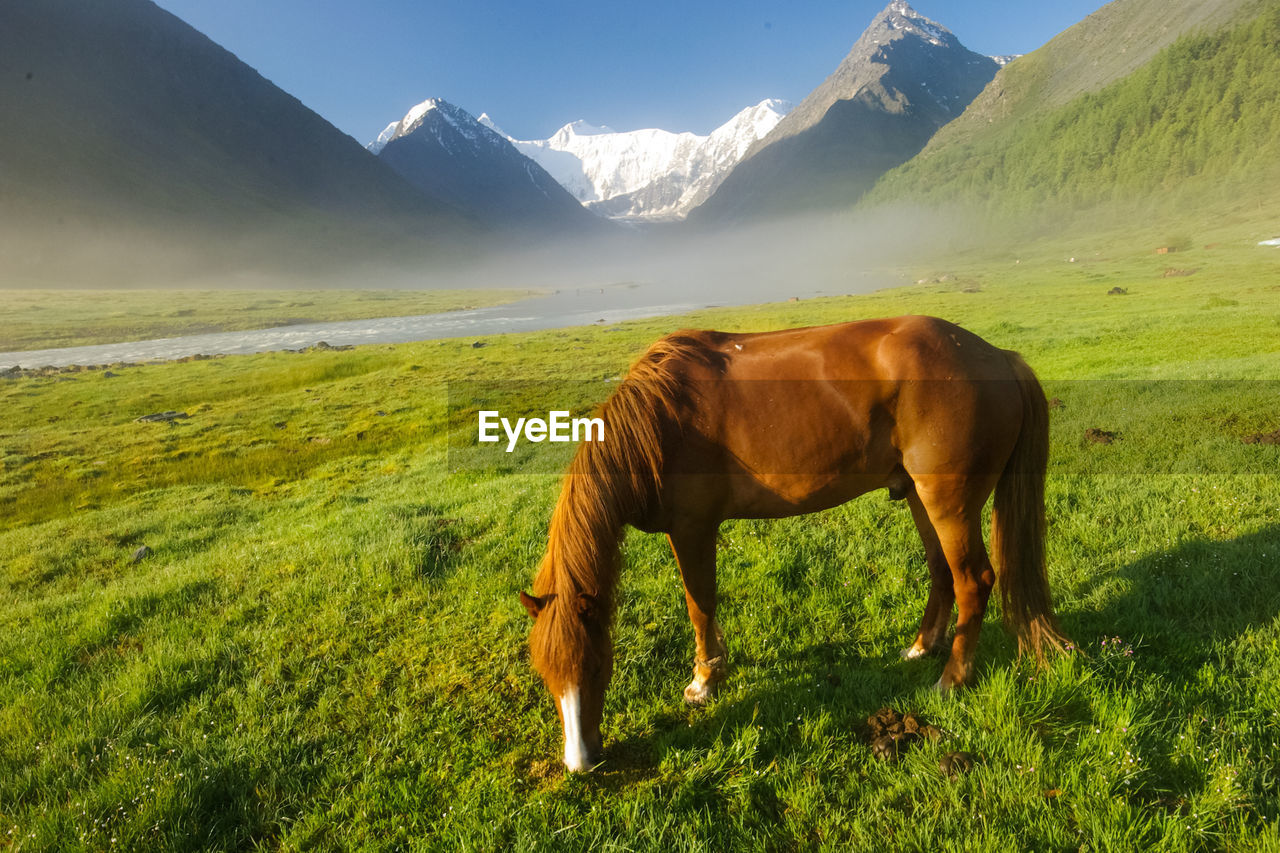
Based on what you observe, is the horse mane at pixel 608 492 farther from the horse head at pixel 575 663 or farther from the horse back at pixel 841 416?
the horse back at pixel 841 416

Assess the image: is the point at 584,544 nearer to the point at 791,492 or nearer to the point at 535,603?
the point at 535,603

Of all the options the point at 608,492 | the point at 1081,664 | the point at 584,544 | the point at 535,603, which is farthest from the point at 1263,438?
the point at 535,603

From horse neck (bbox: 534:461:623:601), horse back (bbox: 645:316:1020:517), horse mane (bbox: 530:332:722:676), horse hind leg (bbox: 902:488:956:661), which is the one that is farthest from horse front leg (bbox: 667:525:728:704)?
horse hind leg (bbox: 902:488:956:661)

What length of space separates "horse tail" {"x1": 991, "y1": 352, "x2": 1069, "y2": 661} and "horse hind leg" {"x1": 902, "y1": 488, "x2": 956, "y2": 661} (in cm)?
37

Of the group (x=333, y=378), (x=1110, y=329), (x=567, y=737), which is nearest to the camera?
(x=567, y=737)

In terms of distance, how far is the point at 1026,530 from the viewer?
397 cm

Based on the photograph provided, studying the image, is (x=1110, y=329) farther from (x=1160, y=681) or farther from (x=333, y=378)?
(x=333, y=378)

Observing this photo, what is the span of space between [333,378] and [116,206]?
24805cm

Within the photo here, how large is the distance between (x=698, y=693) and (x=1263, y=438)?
968cm

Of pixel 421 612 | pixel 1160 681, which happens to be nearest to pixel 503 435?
pixel 421 612

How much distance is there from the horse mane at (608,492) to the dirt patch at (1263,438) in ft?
30.1

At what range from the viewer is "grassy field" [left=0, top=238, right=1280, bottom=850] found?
115 inches

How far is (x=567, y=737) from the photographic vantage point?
330 cm

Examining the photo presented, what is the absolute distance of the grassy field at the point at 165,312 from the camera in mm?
71438
